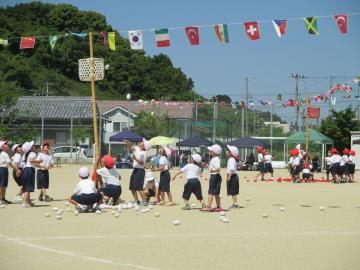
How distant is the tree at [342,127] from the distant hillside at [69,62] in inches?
957

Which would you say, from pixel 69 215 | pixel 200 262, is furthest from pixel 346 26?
pixel 200 262

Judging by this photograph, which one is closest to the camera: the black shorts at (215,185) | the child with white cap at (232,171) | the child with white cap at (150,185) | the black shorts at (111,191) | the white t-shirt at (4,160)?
the black shorts at (215,185)

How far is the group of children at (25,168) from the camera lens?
1720 cm

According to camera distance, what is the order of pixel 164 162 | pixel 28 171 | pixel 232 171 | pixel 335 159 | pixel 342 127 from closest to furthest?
pixel 232 171, pixel 28 171, pixel 164 162, pixel 335 159, pixel 342 127

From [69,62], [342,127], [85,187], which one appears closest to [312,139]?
[342,127]

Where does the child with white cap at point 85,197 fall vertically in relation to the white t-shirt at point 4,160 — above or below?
below

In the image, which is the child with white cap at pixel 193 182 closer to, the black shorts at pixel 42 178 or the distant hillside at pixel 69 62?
the black shorts at pixel 42 178

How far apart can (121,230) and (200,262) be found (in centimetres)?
364

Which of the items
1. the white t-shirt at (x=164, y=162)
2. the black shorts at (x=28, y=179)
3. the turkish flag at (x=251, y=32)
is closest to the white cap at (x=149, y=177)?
the white t-shirt at (x=164, y=162)

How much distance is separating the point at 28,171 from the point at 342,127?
42174mm

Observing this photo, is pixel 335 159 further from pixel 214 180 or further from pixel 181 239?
pixel 181 239

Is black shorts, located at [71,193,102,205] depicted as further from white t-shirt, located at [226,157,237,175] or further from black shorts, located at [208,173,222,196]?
white t-shirt, located at [226,157,237,175]

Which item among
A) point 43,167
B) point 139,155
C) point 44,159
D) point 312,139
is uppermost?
point 312,139

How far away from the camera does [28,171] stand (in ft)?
57.2
